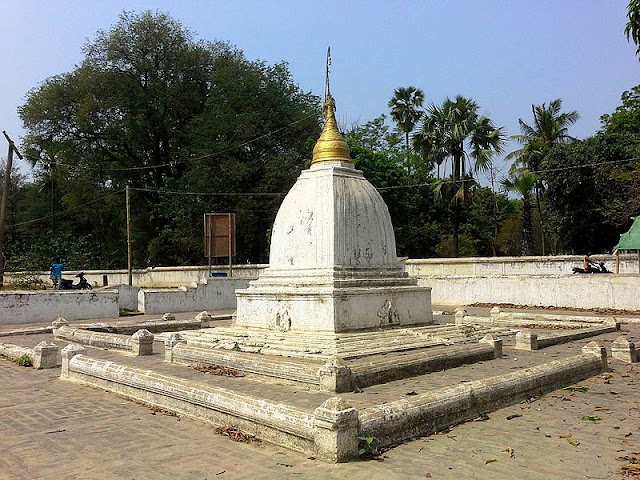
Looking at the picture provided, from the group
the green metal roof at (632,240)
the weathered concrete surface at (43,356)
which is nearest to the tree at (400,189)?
the green metal roof at (632,240)

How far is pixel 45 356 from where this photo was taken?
1156cm

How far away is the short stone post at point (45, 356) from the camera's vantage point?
1152 centimetres

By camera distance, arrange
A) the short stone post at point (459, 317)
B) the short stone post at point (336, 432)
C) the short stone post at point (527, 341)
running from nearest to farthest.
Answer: the short stone post at point (336, 432) < the short stone post at point (527, 341) < the short stone post at point (459, 317)

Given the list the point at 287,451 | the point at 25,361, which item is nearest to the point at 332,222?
the point at 25,361

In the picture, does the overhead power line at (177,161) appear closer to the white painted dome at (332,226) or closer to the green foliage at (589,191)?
the green foliage at (589,191)

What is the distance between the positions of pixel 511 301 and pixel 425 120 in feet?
44.2

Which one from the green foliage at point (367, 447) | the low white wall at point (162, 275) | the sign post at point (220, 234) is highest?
the sign post at point (220, 234)

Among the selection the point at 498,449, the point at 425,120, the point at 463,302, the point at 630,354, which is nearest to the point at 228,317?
the point at 463,302

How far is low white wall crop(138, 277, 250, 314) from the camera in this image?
24703mm

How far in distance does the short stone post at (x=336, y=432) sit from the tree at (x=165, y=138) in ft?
101

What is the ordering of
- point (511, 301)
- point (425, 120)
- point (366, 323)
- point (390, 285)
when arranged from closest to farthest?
1. point (366, 323)
2. point (390, 285)
3. point (511, 301)
4. point (425, 120)

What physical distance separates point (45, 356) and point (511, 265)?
20.9m

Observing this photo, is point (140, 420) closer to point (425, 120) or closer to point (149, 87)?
point (425, 120)

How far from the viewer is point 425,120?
111 feet
